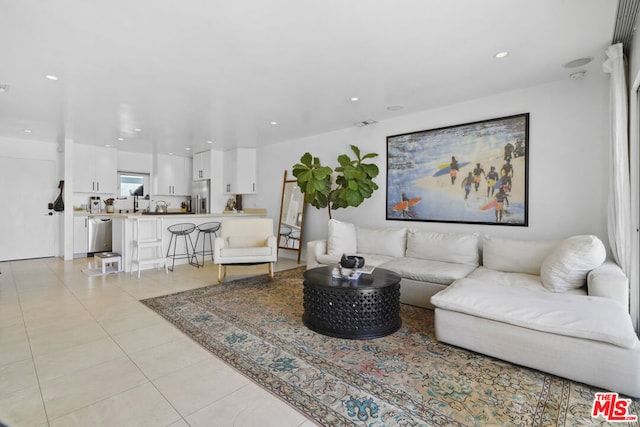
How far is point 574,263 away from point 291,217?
467 cm

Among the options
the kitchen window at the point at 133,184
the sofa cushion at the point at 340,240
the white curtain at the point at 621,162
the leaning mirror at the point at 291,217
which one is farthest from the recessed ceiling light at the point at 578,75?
the kitchen window at the point at 133,184

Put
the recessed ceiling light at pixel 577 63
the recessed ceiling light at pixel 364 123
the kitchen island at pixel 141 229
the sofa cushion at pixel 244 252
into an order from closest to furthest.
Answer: the recessed ceiling light at pixel 577 63 → the sofa cushion at pixel 244 252 → the recessed ceiling light at pixel 364 123 → the kitchen island at pixel 141 229

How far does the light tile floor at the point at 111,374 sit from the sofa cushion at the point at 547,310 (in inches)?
57.4

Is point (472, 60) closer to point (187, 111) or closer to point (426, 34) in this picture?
point (426, 34)

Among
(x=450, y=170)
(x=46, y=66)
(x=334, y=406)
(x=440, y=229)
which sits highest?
(x=46, y=66)

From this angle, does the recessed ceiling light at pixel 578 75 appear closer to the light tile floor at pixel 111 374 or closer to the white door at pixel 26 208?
the light tile floor at pixel 111 374

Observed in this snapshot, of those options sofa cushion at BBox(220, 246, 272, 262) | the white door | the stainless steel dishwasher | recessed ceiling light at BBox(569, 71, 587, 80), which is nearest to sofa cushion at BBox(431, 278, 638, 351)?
recessed ceiling light at BBox(569, 71, 587, 80)

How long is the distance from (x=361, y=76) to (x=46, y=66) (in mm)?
3020

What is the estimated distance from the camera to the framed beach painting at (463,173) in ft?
12.1

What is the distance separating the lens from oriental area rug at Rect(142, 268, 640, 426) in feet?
5.65

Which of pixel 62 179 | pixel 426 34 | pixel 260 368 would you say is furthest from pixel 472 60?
pixel 62 179

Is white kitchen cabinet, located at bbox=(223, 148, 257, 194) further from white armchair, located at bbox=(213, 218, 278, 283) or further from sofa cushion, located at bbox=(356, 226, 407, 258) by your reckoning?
sofa cushion, located at bbox=(356, 226, 407, 258)

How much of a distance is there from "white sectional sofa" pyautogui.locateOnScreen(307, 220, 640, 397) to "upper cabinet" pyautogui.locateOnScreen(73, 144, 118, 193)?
6654 millimetres

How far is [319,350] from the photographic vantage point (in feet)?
8.14
